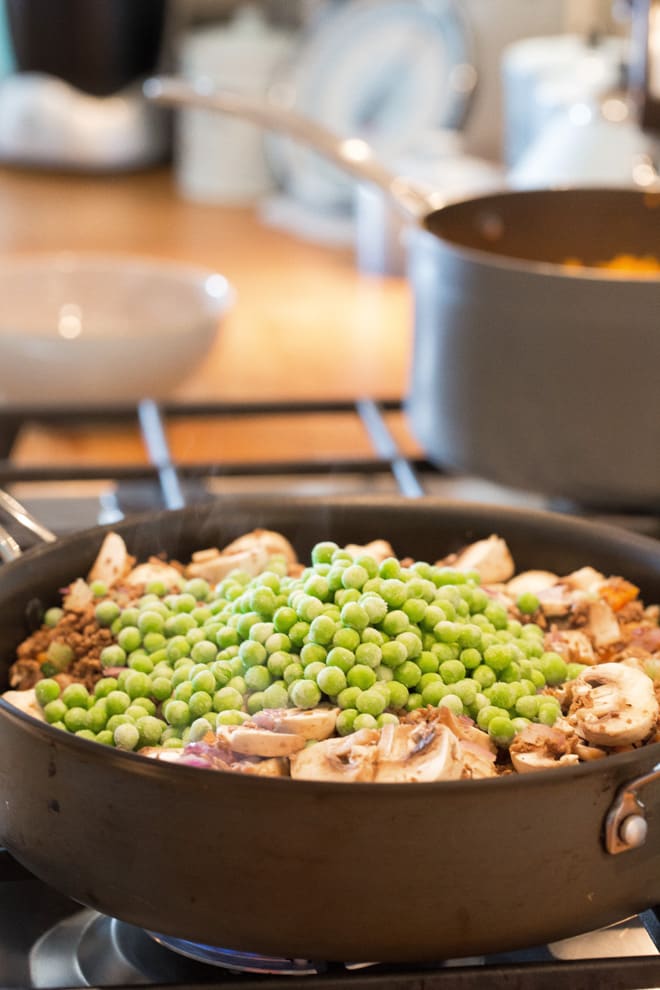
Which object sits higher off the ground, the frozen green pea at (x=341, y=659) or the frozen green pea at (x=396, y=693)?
the frozen green pea at (x=341, y=659)

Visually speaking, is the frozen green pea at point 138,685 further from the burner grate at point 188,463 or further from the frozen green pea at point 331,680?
the burner grate at point 188,463

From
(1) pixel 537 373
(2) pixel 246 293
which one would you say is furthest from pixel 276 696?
(2) pixel 246 293

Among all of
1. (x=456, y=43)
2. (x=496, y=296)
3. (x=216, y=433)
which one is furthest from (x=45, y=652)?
(x=456, y=43)

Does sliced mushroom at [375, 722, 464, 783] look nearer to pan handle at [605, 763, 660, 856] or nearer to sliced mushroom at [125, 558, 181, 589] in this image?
pan handle at [605, 763, 660, 856]

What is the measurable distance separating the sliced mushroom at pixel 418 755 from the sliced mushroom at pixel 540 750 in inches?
1.3

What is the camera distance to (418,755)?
1.84 ft

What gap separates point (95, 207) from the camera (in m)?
2.50

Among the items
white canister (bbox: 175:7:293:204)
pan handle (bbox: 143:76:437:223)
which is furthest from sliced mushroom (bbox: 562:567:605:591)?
white canister (bbox: 175:7:293:204)

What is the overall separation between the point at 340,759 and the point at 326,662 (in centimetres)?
6

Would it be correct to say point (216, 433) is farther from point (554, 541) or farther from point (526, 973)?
point (526, 973)

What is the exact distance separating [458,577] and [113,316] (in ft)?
3.67

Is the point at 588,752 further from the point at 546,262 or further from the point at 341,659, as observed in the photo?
the point at 546,262

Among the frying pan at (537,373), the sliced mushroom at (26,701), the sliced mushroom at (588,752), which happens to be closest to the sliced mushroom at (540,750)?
the sliced mushroom at (588,752)

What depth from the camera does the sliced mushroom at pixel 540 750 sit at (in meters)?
0.58
